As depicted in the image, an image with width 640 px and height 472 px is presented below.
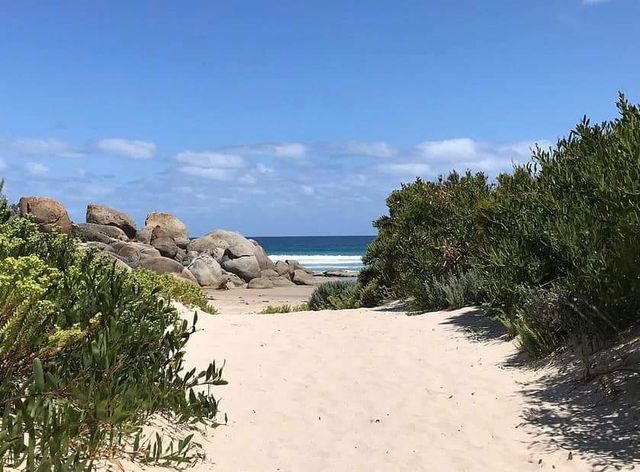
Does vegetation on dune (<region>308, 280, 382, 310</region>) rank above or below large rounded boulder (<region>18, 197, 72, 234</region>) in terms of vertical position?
below

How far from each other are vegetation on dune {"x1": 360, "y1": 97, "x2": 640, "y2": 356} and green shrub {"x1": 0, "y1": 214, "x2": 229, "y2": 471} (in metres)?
4.29

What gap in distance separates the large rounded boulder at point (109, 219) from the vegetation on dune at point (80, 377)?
3608cm

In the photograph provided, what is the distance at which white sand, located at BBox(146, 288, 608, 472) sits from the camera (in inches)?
201

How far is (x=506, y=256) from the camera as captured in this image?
352 inches

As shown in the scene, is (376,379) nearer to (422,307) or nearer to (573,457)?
(573,457)

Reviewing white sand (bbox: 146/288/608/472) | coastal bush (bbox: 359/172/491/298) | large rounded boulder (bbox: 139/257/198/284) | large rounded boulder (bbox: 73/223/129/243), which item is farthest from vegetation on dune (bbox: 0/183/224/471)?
large rounded boulder (bbox: 73/223/129/243)

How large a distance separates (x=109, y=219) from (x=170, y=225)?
5.88 meters

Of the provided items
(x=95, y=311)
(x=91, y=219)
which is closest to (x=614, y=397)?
(x=95, y=311)

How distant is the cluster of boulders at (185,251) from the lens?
33688mm

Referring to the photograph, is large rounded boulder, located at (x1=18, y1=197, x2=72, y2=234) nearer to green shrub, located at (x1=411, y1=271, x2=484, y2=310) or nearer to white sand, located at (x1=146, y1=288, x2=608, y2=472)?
green shrub, located at (x1=411, y1=271, x2=484, y2=310)

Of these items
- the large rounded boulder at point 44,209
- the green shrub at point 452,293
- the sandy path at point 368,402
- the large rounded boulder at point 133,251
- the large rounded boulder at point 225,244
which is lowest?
the sandy path at point 368,402

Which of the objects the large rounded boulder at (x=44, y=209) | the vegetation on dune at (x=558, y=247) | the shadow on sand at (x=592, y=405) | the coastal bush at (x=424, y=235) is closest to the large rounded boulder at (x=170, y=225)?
the large rounded boulder at (x=44, y=209)

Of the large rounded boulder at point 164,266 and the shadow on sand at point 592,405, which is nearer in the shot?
the shadow on sand at point 592,405

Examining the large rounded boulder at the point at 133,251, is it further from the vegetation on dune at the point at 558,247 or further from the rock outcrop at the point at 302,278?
the vegetation on dune at the point at 558,247
